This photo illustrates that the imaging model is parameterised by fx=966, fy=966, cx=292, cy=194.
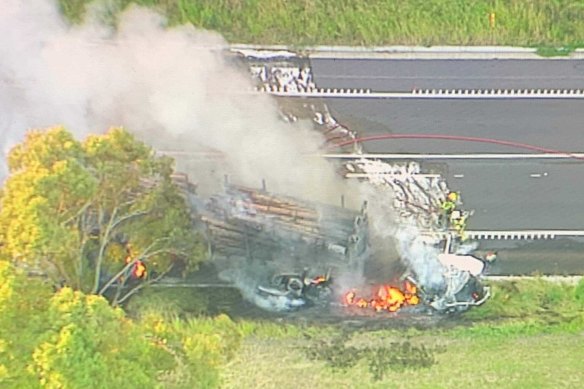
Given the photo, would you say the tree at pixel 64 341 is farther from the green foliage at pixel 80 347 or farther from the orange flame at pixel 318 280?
the orange flame at pixel 318 280

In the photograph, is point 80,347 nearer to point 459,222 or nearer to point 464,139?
point 459,222

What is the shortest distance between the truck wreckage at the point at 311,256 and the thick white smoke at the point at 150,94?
77 cm

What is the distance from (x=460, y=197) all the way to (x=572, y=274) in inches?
121

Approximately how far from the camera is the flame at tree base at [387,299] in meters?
20.6

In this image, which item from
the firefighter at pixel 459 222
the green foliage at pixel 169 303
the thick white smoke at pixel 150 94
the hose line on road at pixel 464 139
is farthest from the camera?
the hose line on road at pixel 464 139

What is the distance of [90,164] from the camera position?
1688 centimetres

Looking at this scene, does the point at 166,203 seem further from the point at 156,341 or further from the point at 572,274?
the point at 572,274

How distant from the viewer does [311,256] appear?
21031 millimetres

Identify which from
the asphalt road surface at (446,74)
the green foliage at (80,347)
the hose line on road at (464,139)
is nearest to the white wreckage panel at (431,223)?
the hose line on road at (464,139)

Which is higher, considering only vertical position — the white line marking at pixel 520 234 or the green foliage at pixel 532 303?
the white line marking at pixel 520 234

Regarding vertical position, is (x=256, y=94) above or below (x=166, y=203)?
Answer: above

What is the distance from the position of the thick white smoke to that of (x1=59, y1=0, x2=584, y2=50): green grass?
27.7 inches

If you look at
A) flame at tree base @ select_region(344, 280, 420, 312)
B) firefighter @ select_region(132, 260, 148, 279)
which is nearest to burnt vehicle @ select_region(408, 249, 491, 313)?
flame at tree base @ select_region(344, 280, 420, 312)

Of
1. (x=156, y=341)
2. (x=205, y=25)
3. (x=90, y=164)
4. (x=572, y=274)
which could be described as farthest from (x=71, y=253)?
(x=572, y=274)
